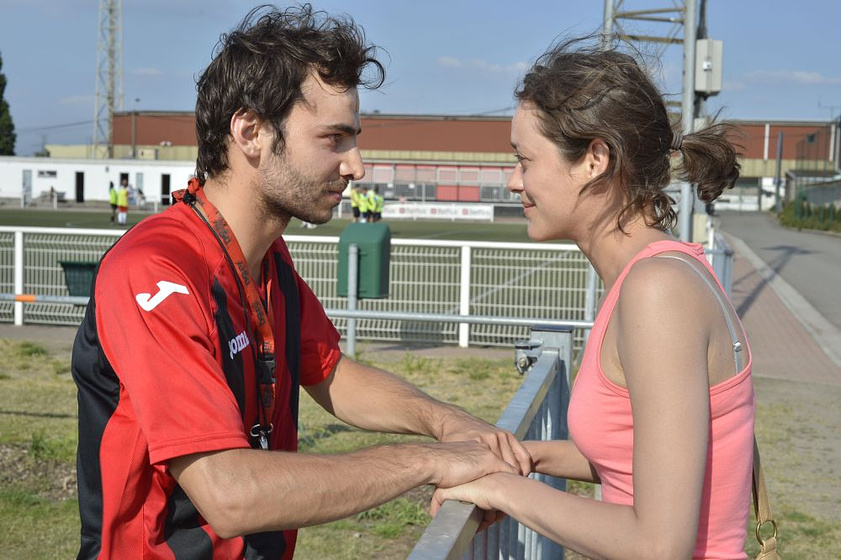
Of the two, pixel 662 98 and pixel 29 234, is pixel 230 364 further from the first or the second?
pixel 29 234

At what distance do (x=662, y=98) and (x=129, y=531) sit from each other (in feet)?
4.78

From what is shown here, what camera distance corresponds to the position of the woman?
1719mm

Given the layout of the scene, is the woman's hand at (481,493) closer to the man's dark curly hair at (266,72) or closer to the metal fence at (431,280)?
the man's dark curly hair at (266,72)

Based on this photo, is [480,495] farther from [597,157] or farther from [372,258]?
[372,258]

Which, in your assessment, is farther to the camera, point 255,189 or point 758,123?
point 758,123

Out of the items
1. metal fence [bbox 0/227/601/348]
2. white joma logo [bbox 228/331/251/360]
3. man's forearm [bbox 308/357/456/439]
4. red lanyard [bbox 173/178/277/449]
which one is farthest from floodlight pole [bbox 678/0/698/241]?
white joma logo [bbox 228/331/251/360]

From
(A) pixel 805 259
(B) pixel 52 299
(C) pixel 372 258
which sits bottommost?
(A) pixel 805 259

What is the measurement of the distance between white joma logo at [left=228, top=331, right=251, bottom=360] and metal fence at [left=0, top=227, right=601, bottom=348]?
9.39m

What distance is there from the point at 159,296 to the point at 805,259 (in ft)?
95.7

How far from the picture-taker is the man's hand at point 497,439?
2266mm

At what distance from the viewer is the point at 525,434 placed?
2654 mm

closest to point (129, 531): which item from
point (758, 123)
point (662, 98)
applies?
point (662, 98)

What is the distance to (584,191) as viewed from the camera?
2090 millimetres

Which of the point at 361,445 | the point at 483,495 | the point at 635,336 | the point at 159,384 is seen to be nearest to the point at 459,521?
the point at 483,495
